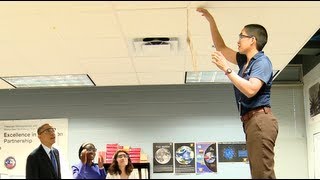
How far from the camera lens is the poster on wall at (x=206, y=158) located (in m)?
6.37

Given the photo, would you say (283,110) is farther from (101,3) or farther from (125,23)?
(101,3)

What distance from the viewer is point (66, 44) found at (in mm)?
4359

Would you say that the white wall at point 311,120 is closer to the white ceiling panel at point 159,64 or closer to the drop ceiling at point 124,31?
the drop ceiling at point 124,31

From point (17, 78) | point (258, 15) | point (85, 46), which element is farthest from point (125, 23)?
point (17, 78)

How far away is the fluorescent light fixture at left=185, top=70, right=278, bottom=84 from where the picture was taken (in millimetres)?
5781

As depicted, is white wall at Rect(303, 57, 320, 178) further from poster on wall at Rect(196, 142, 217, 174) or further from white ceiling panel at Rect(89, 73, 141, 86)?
white ceiling panel at Rect(89, 73, 141, 86)

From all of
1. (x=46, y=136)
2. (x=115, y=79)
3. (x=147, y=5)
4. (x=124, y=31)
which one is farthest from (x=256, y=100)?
(x=115, y=79)

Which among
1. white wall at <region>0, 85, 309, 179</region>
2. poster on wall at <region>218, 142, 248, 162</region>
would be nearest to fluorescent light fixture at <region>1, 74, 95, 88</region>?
white wall at <region>0, 85, 309, 179</region>

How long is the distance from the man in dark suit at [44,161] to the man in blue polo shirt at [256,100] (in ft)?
4.08

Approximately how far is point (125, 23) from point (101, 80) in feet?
7.25

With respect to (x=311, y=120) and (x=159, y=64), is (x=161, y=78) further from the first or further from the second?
(x=311, y=120)

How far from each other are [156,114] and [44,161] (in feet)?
11.6

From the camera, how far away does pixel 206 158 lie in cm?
640

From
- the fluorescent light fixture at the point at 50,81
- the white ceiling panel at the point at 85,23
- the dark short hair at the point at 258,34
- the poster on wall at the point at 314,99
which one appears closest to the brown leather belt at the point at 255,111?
the dark short hair at the point at 258,34
